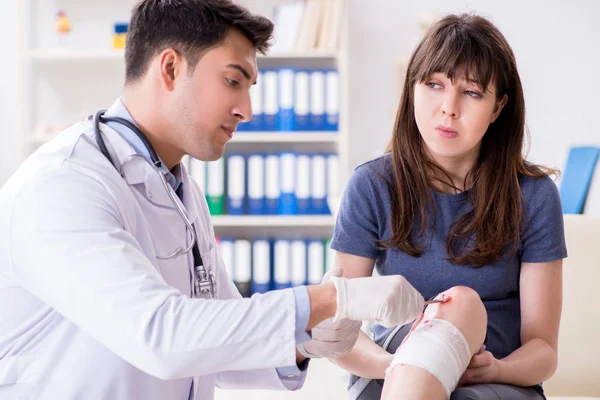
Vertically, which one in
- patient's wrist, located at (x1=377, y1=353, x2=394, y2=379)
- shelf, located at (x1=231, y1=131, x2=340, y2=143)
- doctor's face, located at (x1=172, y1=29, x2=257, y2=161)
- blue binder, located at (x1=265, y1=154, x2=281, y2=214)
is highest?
doctor's face, located at (x1=172, y1=29, x2=257, y2=161)

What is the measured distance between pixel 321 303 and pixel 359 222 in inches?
17.8

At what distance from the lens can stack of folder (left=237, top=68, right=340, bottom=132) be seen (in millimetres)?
3486

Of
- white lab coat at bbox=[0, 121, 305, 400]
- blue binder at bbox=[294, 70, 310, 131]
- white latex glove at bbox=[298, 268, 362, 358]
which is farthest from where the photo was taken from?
blue binder at bbox=[294, 70, 310, 131]

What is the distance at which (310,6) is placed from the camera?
139 inches

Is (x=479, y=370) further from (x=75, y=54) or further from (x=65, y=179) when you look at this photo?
(x=75, y=54)

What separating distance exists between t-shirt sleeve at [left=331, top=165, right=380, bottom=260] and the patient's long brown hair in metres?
0.04

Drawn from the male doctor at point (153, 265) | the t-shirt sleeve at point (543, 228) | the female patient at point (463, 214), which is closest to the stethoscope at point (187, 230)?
the male doctor at point (153, 265)

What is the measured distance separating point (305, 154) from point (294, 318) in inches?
102

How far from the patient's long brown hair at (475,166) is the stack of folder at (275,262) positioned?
208cm

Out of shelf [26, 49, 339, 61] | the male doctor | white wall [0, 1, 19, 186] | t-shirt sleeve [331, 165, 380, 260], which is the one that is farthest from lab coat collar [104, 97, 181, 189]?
white wall [0, 1, 19, 186]

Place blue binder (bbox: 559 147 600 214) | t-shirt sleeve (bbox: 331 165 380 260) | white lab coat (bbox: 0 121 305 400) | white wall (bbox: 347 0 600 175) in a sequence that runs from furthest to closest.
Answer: white wall (bbox: 347 0 600 175)
blue binder (bbox: 559 147 600 214)
t-shirt sleeve (bbox: 331 165 380 260)
white lab coat (bbox: 0 121 305 400)

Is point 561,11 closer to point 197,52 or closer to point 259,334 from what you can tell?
point 197,52

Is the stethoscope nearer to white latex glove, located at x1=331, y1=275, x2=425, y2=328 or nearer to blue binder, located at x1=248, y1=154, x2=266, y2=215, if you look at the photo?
white latex glove, located at x1=331, y1=275, x2=425, y2=328

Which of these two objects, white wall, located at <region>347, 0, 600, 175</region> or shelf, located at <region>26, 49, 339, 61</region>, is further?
white wall, located at <region>347, 0, 600, 175</region>
